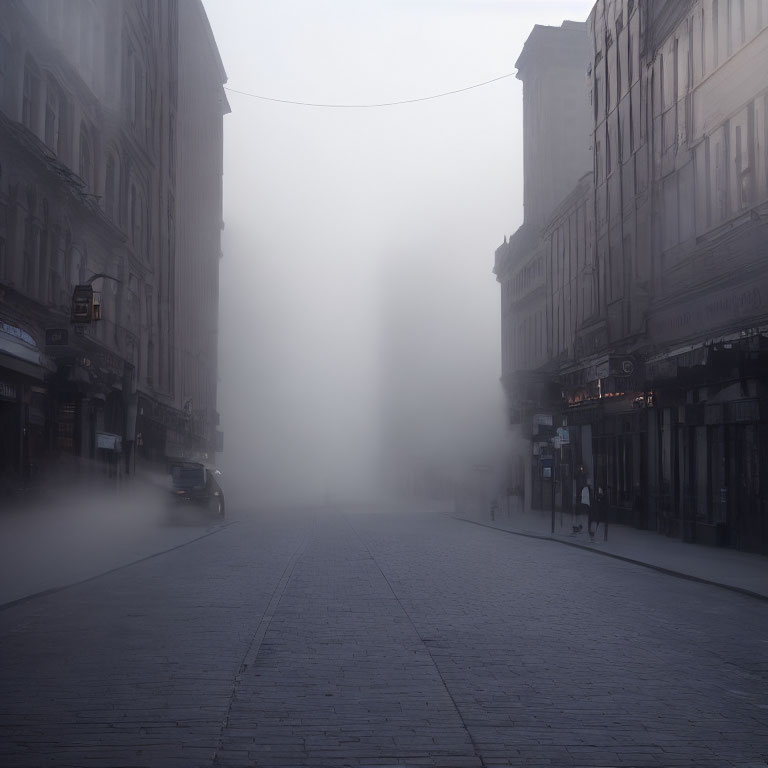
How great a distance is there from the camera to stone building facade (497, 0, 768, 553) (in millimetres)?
23984

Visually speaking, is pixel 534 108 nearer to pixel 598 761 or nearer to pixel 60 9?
pixel 60 9

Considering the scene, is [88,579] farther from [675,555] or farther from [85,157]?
[85,157]

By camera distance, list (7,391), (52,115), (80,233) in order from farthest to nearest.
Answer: (80,233) → (52,115) → (7,391)

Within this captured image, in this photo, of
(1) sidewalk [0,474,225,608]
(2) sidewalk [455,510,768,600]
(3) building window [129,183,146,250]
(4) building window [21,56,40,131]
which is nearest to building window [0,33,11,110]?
(4) building window [21,56,40,131]

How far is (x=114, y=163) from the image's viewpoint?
4294 centimetres

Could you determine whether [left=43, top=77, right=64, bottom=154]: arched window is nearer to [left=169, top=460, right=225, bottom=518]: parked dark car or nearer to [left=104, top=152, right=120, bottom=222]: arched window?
[left=104, top=152, right=120, bottom=222]: arched window

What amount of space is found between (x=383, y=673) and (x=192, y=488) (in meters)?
29.0

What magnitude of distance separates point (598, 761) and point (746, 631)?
662 cm

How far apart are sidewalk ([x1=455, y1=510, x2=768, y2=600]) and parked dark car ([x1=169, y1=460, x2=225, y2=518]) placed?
10.7 metres

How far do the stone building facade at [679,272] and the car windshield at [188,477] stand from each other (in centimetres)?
1465

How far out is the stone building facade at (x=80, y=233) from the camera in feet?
92.8

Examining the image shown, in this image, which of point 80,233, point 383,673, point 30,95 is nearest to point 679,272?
point 30,95

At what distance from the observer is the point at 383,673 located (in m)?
8.76

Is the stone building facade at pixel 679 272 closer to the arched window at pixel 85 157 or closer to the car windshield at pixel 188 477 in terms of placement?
the car windshield at pixel 188 477
